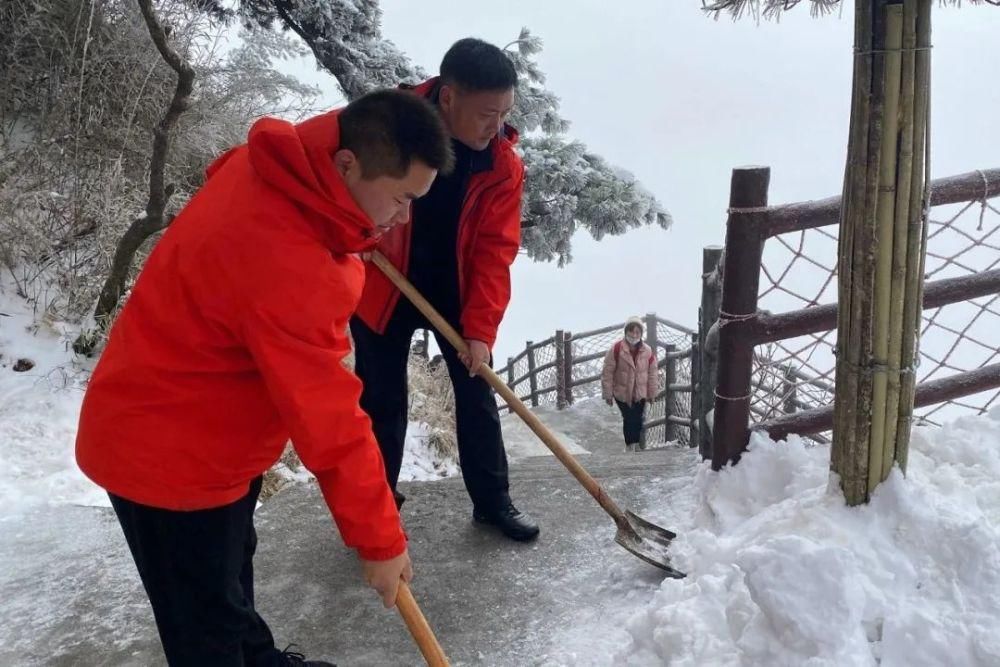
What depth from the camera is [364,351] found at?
8.63ft

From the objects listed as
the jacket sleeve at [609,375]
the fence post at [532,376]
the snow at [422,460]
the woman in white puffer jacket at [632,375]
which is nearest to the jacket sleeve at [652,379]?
the woman in white puffer jacket at [632,375]

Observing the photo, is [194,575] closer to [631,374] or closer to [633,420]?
[631,374]

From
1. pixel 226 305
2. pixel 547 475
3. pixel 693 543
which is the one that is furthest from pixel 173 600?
pixel 547 475

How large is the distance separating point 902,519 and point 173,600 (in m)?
1.79

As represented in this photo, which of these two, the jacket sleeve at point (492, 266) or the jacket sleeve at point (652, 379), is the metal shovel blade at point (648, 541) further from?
the jacket sleeve at point (652, 379)

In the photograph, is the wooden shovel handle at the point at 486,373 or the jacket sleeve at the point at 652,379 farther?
the jacket sleeve at the point at 652,379

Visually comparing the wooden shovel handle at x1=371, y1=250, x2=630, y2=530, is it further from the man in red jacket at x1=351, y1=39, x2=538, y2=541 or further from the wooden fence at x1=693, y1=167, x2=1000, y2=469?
the wooden fence at x1=693, y1=167, x2=1000, y2=469

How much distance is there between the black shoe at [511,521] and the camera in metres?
2.78

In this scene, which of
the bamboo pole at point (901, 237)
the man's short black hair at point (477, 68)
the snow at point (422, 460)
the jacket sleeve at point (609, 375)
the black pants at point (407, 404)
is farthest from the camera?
the jacket sleeve at point (609, 375)

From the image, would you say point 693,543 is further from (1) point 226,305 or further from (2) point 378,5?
(2) point 378,5

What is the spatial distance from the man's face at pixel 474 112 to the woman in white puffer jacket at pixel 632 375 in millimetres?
4590

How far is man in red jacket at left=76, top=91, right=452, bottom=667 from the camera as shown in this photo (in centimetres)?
139

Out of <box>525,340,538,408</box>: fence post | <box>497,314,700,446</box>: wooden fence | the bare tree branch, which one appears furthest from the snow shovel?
<box>525,340,538,408</box>: fence post

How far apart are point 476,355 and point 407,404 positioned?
34cm
